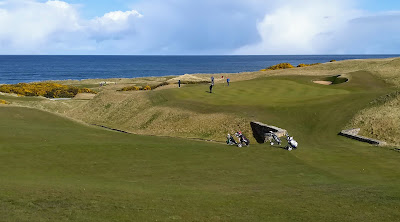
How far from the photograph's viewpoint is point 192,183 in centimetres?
2194

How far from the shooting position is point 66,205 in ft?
54.4

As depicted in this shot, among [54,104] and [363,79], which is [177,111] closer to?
[54,104]

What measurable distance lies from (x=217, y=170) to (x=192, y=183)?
3.85 m

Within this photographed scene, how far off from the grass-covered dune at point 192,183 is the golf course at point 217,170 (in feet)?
0.19

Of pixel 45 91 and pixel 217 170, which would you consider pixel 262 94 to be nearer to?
pixel 217 170

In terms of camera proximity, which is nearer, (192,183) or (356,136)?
(192,183)

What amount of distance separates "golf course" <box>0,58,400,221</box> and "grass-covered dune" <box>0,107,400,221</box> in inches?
2.3

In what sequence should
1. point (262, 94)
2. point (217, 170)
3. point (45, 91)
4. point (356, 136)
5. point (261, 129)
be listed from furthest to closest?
point (45, 91), point (262, 94), point (261, 129), point (356, 136), point (217, 170)

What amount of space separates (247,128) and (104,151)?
23968 mm

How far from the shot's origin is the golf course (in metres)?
16.7

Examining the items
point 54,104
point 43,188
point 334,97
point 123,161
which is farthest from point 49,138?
point 54,104

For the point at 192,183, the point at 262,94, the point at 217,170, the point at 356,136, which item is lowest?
the point at 356,136

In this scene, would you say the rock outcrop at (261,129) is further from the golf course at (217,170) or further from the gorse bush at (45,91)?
the gorse bush at (45,91)

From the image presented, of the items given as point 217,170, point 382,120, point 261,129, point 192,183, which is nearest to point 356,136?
point 382,120
